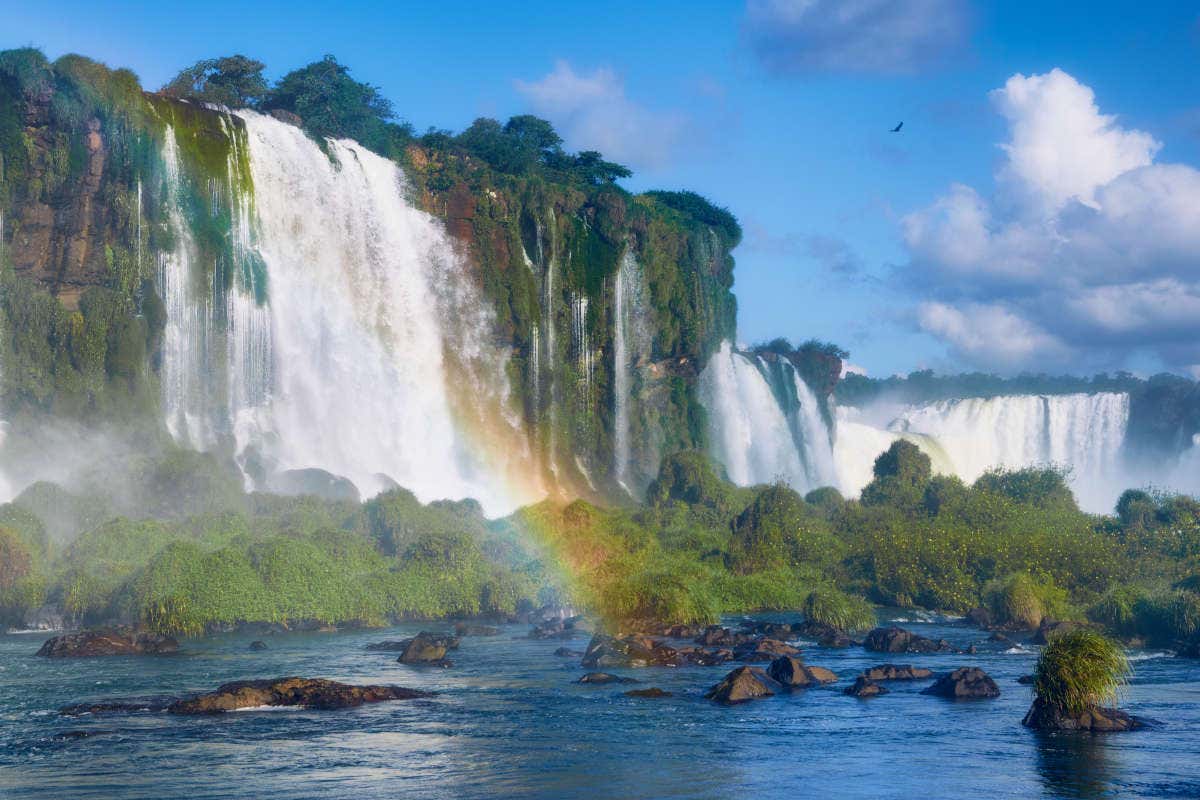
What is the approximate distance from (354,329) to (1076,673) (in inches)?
1946

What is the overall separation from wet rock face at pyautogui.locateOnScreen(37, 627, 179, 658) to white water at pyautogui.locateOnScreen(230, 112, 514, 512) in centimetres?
2775

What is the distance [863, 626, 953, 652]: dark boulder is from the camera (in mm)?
35625

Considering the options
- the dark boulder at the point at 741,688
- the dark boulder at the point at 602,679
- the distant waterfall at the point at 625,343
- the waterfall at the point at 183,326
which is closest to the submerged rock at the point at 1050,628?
the dark boulder at the point at 741,688

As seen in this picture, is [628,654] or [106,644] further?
[106,644]

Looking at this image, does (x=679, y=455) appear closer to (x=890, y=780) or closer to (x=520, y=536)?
(x=520, y=536)

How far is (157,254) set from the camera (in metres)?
61.0

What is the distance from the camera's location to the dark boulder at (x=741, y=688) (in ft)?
92.1

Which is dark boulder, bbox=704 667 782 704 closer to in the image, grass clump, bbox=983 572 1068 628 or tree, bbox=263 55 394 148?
grass clump, bbox=983 572 1068 628

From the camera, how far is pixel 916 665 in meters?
33.0

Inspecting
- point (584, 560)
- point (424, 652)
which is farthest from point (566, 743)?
point (584, 560)

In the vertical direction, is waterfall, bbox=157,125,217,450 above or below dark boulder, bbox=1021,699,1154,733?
above

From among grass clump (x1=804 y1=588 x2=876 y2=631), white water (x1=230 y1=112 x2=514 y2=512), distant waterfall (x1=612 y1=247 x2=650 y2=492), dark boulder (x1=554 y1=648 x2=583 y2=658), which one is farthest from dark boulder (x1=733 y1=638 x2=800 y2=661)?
distant waterfall (x1=612 y1=247 x2=650 y2=492)

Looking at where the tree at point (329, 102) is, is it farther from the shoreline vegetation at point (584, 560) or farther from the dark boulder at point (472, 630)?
the dark boulder at point (472, 630)

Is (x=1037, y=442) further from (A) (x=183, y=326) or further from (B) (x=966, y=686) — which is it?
(B) (x=966, y=686)
